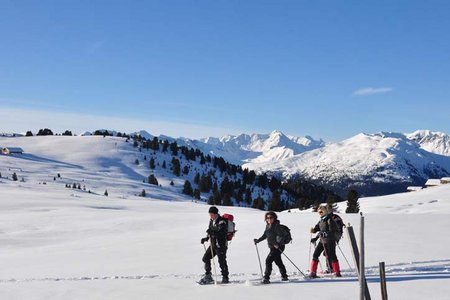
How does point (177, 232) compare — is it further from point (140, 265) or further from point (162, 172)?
point (162, 172)

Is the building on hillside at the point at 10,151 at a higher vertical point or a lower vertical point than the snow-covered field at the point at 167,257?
higher

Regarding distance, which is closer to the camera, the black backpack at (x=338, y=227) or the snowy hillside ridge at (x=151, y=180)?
the black backpack at (x=338, y=227)

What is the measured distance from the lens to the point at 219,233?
14234 millimetres

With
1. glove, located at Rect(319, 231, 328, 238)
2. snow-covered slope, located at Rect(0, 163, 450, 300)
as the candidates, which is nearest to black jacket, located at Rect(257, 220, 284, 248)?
snow-covered slope, located at Rect(0, 163, 450, 300)

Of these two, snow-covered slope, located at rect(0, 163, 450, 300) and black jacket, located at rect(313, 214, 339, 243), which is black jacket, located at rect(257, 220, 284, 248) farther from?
black jacket, located at rect(313, 214, 339, 243)

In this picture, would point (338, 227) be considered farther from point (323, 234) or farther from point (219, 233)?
point (219, 233)

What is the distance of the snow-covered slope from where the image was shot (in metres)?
12.9

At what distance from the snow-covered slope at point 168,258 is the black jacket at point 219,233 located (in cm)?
124

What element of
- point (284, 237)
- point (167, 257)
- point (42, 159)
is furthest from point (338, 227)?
point (42, 159)

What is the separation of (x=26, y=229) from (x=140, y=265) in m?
19.2

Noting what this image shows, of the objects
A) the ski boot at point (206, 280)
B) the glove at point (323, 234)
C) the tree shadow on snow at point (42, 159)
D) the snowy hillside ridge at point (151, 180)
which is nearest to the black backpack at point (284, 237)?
the glove at point (323, 234)

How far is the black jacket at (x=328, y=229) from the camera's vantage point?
14.7 metres

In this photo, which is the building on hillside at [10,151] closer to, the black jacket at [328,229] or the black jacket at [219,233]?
the black jacket at [219,233]

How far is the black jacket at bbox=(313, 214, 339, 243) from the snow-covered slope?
1366 millimetres
